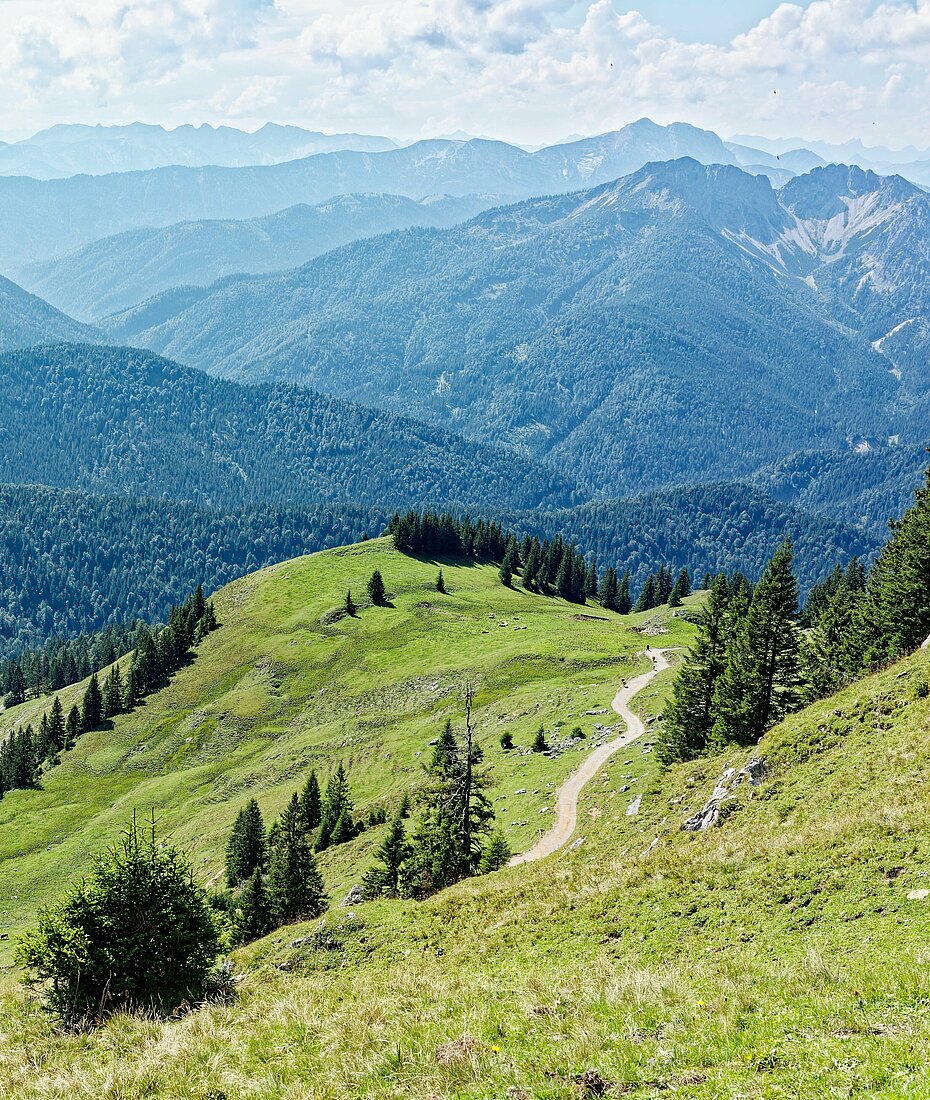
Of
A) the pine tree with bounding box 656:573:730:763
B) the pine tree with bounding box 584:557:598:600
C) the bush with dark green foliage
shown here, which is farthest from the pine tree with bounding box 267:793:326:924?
the pine tree with bounding box 584:557:598:600

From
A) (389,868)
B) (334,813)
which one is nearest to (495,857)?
(389,868)

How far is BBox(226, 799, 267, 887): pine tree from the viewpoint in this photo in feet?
214

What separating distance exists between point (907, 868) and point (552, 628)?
102016 mm

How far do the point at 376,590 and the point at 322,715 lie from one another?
3827cm

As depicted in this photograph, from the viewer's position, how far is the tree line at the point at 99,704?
374 feet

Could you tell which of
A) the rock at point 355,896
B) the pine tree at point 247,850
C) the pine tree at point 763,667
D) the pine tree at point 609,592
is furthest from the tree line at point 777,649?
the pine tree at point 609,592

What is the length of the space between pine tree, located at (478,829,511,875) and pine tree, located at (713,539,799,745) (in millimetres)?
14761

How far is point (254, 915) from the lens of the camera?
5444cm

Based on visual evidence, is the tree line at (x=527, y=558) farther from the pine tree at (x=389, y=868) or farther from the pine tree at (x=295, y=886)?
the pine tree at (x=295, y=886)

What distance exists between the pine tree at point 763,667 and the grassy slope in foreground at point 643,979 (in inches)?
408

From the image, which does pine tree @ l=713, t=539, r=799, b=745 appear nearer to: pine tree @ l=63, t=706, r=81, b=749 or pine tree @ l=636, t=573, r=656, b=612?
pine tree @ l=63, t=706, r=81, b=749

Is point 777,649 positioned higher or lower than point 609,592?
higher

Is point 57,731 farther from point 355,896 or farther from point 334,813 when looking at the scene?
point 355,896

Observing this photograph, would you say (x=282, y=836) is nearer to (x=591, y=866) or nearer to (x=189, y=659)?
(x=591, y=866)
